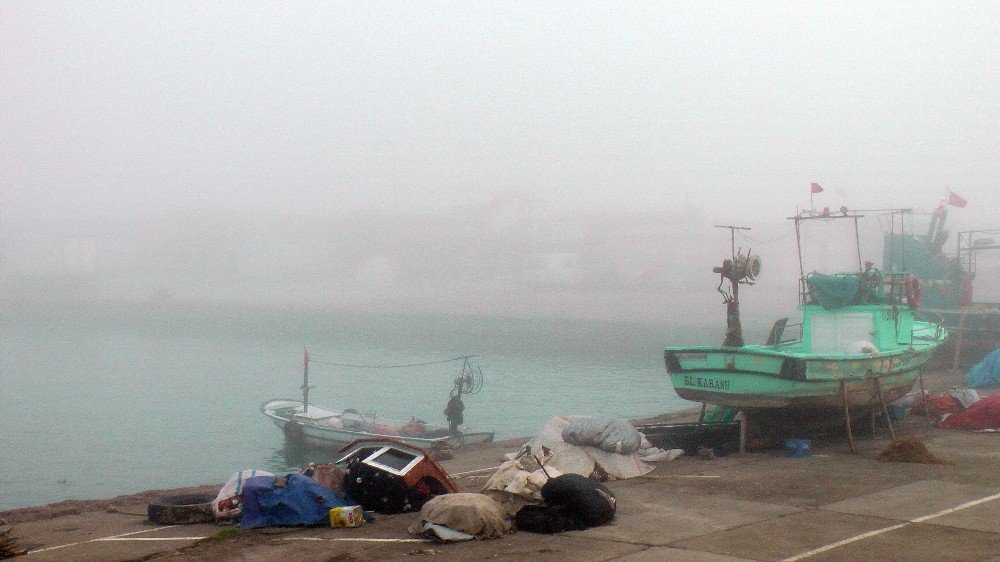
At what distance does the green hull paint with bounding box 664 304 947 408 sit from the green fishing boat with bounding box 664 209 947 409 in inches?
0.8

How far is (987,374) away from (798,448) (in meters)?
17.9

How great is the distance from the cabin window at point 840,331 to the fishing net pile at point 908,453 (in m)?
5.24

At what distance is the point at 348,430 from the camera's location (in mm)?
37188

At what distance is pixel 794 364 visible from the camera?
15461 millimetres

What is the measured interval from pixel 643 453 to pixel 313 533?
736 centimetres

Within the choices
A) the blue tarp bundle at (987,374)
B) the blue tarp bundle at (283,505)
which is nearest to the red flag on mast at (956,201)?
the blue tarp bundle at (987,374)

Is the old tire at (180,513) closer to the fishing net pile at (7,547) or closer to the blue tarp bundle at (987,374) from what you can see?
the fishing net pile at (7,547)

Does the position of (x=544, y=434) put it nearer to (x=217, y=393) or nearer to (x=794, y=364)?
(x=794, y=364)

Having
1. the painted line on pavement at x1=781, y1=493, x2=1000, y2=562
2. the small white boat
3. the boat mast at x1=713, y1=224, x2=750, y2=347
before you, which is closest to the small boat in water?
the small white boat

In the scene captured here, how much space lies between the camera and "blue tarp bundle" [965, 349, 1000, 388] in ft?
92.7

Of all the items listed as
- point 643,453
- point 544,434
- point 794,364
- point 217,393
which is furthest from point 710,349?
point 217,393

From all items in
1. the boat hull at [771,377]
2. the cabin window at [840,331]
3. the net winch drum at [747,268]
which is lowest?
the boat hull at [771,377]

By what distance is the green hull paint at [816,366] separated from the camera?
51.5ft

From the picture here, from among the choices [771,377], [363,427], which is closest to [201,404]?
[363,427]
